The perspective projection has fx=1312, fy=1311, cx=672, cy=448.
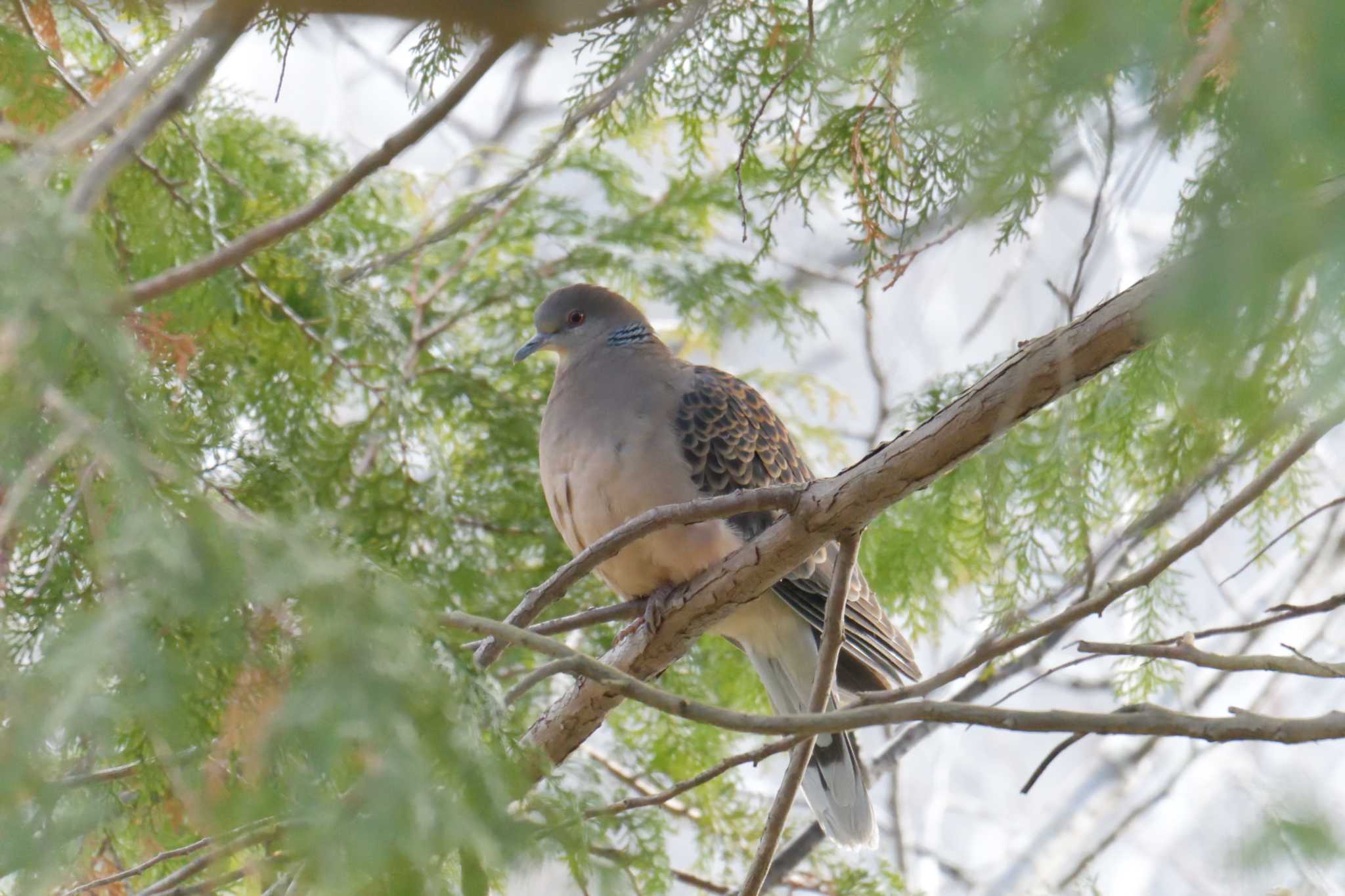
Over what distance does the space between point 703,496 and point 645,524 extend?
1.05 metres

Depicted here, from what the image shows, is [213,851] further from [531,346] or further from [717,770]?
[531,346]

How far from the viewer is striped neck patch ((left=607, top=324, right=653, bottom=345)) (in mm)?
3445

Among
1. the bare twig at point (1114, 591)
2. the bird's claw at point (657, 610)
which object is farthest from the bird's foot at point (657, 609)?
the bare twig at point (1114, 591)

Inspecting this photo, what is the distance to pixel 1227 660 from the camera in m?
1.79

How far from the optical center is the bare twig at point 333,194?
1.94 metres

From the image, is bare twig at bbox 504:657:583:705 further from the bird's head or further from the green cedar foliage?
the bird's head

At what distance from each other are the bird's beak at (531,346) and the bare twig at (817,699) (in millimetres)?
1501

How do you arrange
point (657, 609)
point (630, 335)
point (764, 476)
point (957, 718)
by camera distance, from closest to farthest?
point (957, 718) → point (657, 609) → point (764, 476) → point (630, 335)

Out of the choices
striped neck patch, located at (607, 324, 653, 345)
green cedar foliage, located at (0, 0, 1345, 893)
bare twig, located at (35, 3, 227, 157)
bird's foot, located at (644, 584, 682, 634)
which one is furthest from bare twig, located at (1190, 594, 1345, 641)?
striped neck patch, located at (607, 324, 653, 345)

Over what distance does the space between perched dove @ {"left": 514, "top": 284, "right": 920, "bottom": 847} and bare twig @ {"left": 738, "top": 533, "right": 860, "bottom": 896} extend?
588 millimetres

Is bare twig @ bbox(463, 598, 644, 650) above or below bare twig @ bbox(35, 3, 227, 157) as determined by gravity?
below

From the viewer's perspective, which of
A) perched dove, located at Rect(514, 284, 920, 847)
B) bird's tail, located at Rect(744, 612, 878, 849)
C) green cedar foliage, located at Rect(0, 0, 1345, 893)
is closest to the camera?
green cedar foliage, located at Rect(0, 0, 1345, 893)

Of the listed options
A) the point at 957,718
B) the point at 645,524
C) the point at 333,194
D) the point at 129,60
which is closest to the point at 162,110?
the point at 333,194

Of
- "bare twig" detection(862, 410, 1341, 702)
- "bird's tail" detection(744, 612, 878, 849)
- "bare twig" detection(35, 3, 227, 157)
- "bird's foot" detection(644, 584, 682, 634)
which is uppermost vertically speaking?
"bare twig" detection(35, 3, 227, 157)
